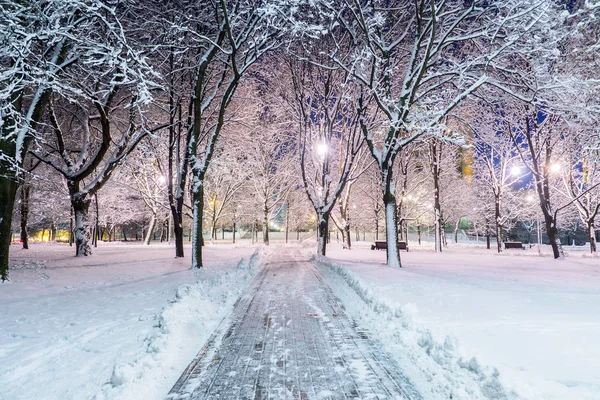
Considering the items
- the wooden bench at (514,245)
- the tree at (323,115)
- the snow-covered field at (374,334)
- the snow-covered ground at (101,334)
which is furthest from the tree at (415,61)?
the wooden bench at (514,245)

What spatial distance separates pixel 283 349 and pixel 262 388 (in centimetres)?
112

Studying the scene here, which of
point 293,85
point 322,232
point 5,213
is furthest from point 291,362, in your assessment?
point 293,85

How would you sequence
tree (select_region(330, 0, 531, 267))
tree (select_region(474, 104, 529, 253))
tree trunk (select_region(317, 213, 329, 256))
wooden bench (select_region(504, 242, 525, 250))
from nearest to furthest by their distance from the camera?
tree (select_region(330, 0, 531, 267))
tree trunk (select_region(317, 213, 329, 256))
tree (select_region(474, 104, 529, 253))
wooden bench (select_region(504, 242, 525, 250))

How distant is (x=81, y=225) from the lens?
16.9 m

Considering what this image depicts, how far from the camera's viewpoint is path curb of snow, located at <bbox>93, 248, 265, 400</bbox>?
135 inches

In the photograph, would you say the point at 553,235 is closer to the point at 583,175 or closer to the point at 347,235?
the point at 583,175

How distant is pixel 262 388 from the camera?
3.52 meters

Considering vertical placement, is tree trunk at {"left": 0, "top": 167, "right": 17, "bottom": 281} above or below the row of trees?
below

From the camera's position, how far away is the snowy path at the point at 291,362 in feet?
11.4

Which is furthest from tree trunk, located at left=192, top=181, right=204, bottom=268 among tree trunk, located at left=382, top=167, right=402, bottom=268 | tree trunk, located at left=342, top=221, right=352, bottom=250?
tree trunk, located at left=342, top=221, right=352, bottom=250

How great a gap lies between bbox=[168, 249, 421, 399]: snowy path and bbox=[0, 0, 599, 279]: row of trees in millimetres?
3909

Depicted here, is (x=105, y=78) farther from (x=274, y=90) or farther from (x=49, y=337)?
(x=49, y=337)

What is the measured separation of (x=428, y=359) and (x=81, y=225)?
697 inches

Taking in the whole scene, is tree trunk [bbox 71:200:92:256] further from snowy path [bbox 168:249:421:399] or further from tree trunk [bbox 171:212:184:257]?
snowy path [bbox 168:249:421:399]
